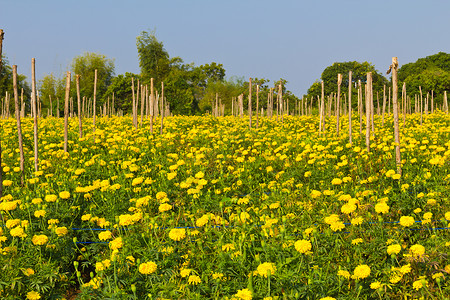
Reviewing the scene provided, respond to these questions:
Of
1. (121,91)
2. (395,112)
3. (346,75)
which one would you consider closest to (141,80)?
(121,91)

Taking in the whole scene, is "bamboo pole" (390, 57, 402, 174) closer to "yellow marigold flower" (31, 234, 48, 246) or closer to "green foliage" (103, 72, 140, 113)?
"yellow marigold flower" (31, 234, 48, 246)

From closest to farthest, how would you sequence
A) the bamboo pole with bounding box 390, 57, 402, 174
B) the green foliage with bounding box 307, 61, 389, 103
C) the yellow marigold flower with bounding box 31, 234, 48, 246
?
1. the yellow marigold flower with bounding box 31, 234, 48, 246
2. the bamboo pole with bounding box 390, 57, 402, 174
3. the green foliage with bounding box 307, 61, 389, 103

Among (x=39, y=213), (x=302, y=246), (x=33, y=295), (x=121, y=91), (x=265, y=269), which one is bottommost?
(x=33, y=295)

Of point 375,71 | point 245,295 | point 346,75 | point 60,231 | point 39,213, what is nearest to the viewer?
point 245,295

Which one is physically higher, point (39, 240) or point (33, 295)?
point (39, 240)

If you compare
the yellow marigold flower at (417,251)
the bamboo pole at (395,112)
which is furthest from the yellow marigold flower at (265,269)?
the bamboo pole at (395,112)

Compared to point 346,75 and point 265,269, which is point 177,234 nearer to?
point 265,269

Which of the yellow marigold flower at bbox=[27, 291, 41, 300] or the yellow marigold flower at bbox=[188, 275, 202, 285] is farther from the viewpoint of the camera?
the yellow marigold flower at bbox=[27, 291, 41, 300]

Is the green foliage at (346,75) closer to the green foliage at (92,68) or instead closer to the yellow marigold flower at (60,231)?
the green foliage at (92,68)

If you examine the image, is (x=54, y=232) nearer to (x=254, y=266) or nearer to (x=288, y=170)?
(x=254, y=266)

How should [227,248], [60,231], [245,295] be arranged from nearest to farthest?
[245,295] < [227,248] < [60,231]

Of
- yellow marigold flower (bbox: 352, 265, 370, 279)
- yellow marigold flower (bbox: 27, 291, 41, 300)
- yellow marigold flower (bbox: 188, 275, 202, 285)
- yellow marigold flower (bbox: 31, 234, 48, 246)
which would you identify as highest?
yellow marigold flower (bbox: 31, 234, 48, 246)

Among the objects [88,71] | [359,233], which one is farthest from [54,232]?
[88,71]

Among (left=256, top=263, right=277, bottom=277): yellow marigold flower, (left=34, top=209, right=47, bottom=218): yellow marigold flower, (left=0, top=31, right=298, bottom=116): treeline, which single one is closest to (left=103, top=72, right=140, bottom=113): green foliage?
(left=0, top=31, right=298, bottom=116): treeline
